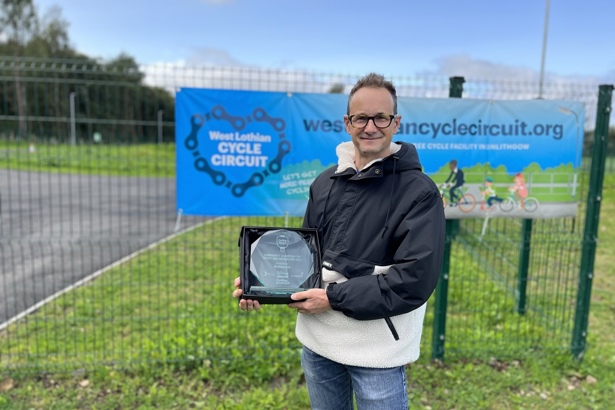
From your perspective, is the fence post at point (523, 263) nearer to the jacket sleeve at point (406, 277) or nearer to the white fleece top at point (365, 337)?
the white fleece top at point (365, 337)

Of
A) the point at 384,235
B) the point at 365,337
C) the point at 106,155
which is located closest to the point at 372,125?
the point at 384,235

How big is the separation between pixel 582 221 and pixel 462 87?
5.46 feet

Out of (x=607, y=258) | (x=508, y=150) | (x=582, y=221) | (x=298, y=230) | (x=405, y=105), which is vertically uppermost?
(x=405, y=105)

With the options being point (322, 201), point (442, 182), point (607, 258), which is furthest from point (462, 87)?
point (607, 258)

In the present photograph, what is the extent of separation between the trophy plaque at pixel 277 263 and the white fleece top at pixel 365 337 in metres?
0.09

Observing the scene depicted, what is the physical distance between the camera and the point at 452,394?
352cm

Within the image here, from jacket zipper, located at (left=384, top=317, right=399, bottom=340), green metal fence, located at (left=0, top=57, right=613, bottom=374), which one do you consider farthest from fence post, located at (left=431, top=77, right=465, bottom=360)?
jacket zipper, located at (left=384, top=317, right=399, bottom=340)

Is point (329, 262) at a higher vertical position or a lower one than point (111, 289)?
higher

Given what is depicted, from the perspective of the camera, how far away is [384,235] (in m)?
1.77

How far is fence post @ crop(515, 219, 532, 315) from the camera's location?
439cm

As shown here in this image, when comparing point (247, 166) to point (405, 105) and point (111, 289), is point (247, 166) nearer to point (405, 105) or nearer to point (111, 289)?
point (405, 105)

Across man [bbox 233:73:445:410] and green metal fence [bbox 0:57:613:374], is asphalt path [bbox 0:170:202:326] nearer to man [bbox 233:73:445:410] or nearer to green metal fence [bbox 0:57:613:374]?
green metal fence [bbox 0:57:613:374]

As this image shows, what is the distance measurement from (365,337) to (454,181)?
85.9 inches

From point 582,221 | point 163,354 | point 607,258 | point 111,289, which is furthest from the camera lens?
point 607,258
